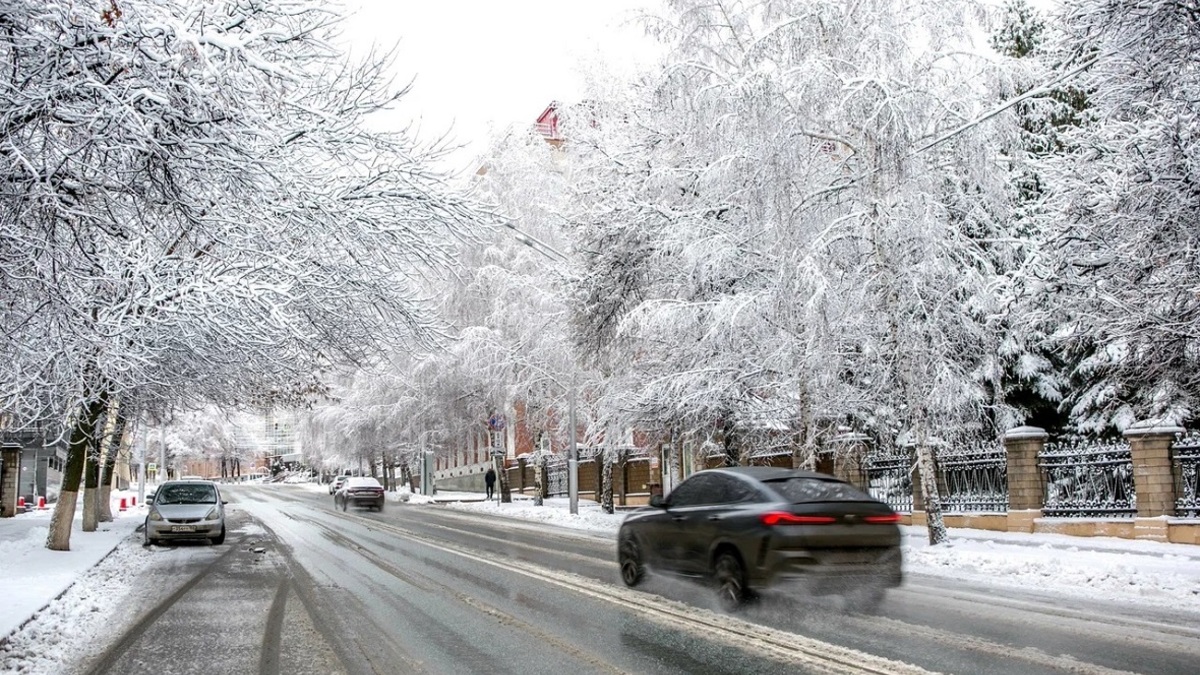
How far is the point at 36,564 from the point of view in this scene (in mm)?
15578

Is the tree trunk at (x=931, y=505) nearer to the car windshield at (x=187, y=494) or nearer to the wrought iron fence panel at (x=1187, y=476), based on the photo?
the wrought iron fence panel at (x=1187, y=476)

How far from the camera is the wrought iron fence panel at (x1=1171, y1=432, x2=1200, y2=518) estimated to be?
50.9ft

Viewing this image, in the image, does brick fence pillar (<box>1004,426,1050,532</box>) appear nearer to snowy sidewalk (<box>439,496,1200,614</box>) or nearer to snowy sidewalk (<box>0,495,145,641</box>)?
snowy sidewalk (<box>439,496,1200,614</box>)

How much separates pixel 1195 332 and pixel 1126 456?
6.00 meters

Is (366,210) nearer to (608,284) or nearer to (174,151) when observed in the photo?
(174,151)

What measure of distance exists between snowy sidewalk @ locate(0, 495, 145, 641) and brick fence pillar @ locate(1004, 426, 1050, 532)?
654 inches

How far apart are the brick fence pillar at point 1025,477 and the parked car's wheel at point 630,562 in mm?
9942

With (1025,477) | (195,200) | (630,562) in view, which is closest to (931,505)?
(1025,477)

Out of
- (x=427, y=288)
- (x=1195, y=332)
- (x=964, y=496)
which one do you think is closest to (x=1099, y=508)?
(x=964, y=496)

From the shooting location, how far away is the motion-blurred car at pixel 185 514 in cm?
2016

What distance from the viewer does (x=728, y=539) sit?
9992mm

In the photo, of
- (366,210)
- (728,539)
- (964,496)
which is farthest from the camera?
(964,496)

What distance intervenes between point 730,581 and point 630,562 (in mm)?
2477

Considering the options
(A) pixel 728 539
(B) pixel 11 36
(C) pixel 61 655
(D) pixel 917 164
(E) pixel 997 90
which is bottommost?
(C) pixel 61 655
